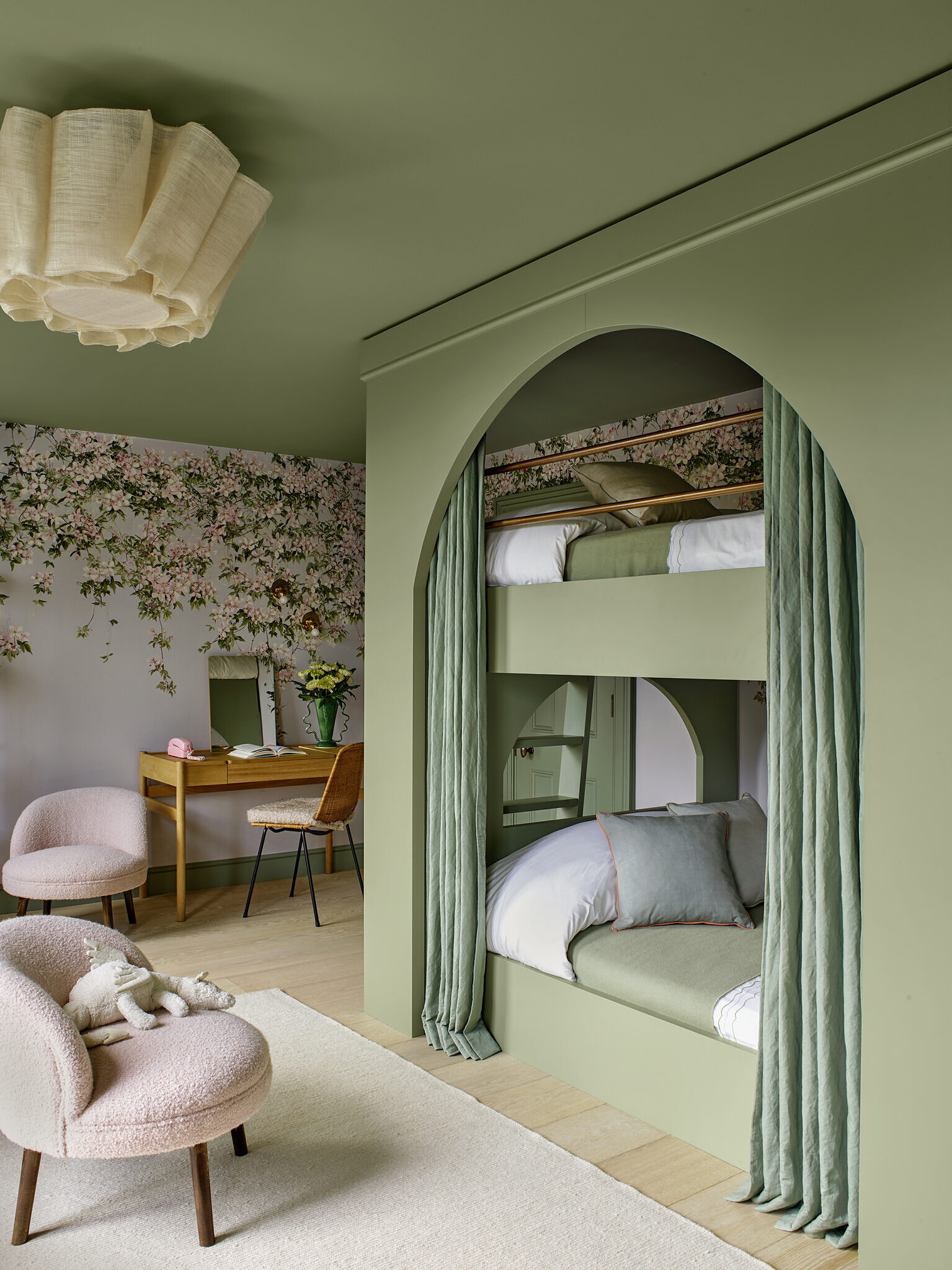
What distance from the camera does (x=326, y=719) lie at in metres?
5.61

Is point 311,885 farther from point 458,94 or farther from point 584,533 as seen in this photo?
point 458,94

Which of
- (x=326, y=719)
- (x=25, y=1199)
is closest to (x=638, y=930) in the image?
(x=25, y=1199)

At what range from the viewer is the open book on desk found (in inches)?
204

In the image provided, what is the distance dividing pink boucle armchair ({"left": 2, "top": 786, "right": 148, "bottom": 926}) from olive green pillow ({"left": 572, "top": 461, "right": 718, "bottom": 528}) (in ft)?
8.72

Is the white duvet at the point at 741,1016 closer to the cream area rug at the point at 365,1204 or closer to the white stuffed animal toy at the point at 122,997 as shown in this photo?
the cream area rug at the point at 365,1204

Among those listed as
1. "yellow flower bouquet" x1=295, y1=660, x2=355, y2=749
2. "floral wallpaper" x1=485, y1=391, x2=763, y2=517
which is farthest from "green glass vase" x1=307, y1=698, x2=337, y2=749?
"floral wallpaper" x1=485, y1=391, x2=763, y2=517

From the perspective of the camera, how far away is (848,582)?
84.5 inches

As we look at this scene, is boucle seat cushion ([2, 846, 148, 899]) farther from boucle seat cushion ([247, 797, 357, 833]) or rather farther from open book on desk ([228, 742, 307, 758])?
open book on desk ([228, 742, 307, 758])

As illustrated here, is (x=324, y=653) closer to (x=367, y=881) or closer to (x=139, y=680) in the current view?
(x=139, y=680)

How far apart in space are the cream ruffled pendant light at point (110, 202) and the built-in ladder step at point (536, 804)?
7.20ft

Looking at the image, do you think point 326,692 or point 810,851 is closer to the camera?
point 810,851

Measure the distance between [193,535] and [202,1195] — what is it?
12.7ft

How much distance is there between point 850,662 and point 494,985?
1.70 m

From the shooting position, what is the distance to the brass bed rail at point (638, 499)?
2.48 meters
